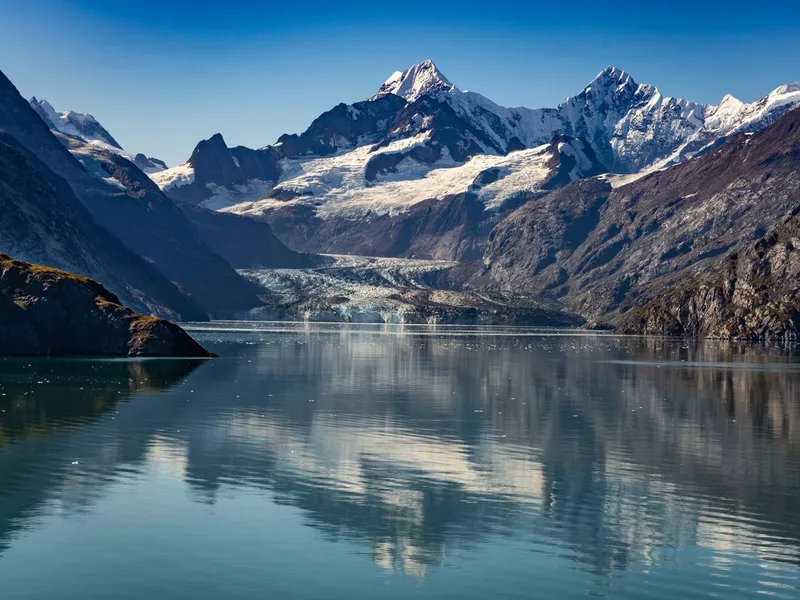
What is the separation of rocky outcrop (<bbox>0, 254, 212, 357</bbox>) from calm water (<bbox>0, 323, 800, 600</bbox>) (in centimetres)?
4746

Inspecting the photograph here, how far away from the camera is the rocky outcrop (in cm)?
15262

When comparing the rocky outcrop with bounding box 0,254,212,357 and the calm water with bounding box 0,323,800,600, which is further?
the rocky outcrop with bounding box 0,254,212,357

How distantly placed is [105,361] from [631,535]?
11242cm

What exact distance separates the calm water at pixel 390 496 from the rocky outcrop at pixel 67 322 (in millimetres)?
47456

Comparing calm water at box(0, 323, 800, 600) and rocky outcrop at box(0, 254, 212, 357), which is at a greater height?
rocky outcrop at box(0, 254, 212, 357)

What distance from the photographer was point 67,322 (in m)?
159

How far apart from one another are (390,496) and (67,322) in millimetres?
113931

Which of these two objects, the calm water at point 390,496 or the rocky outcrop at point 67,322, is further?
the rocky outcrop at point 67,322

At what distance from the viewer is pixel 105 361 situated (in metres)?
149

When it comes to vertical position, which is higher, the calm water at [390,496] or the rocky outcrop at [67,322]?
the rocky outcrop at [67,322]

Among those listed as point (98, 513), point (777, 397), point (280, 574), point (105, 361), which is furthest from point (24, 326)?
point (280, 574)

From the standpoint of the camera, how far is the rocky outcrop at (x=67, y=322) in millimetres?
152625

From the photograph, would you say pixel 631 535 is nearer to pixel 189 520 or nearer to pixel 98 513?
pixel 189 520

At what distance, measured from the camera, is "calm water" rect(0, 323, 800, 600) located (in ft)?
136
